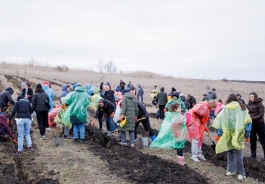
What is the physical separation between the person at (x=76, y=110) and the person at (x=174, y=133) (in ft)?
9.24

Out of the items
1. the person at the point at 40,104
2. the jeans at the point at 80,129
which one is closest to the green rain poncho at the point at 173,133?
the jeans at the point at 80,129

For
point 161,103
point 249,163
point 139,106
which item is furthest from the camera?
point 161,103

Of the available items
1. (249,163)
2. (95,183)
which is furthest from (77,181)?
(249,163)

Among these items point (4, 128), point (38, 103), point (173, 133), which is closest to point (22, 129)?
point (4, 128)

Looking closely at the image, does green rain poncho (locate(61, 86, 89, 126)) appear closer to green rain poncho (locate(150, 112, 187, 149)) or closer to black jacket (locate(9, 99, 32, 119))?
black jacket (locate(9, 99, 32, 119))

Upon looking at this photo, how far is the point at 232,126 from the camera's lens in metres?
6.16

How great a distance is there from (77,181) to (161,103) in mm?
8695

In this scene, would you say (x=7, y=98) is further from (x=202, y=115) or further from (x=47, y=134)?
(x=202, y=115)

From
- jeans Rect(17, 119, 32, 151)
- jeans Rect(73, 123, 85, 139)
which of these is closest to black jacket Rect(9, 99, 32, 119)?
jeans Rect(17, 119, 32, 151)

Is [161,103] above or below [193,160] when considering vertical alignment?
above

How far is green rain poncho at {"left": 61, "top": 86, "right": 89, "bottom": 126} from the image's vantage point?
8711mm

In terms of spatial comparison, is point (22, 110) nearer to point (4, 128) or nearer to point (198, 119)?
point (4, 128)

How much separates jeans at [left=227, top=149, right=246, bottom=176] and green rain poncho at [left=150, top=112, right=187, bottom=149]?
3.35 ft

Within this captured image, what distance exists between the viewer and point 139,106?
28.7 feet
